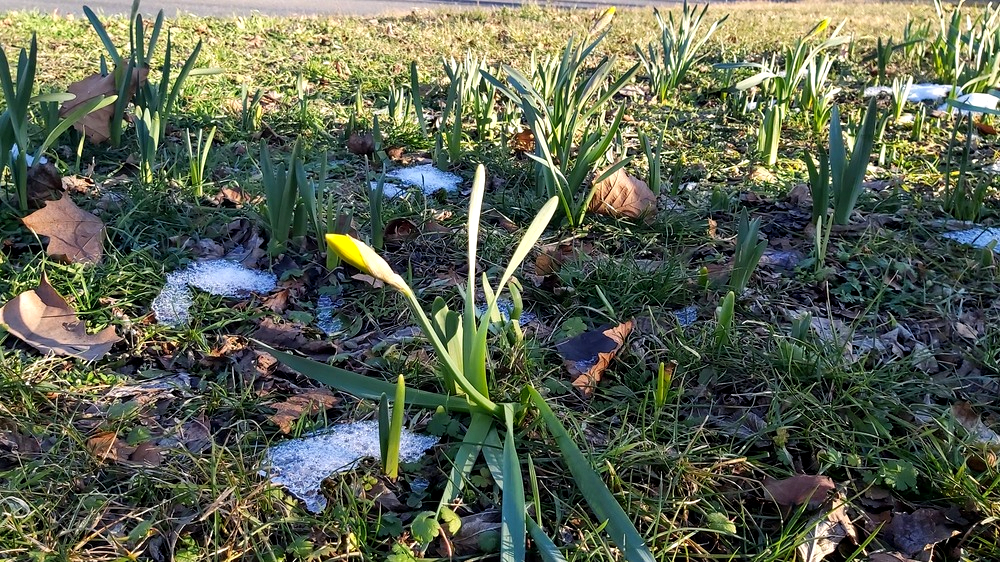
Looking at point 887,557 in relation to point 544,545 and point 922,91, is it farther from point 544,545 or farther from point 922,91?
point 922,91

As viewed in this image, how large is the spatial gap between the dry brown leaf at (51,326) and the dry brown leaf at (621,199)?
4.99 ft

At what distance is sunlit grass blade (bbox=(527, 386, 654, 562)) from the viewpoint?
1213 mm

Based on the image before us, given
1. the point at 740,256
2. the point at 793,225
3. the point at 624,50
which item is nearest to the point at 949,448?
the point at 740,256

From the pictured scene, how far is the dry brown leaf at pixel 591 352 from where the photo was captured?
67.4 inches

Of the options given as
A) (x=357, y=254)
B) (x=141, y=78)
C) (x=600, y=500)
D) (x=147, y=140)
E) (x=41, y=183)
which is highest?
(x=357, y=254)

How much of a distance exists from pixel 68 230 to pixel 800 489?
2.01 m

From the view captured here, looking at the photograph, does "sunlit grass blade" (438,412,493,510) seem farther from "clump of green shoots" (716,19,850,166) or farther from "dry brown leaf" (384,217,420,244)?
"clump of green shoots" (716,19,850,166)

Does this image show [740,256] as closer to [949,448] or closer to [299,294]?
[949,448]

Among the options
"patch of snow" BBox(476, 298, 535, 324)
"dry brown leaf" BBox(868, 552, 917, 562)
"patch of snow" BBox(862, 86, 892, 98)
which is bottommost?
"dry brown leaf" BBox(868, 552, 917, 562)

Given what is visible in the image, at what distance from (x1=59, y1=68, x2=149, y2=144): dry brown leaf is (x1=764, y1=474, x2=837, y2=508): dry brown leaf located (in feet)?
8.09

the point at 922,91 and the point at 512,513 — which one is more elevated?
the point at 922,91

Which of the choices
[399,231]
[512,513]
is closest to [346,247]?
[512,513]

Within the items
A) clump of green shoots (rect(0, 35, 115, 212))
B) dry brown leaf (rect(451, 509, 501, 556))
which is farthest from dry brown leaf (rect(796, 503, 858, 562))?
clump of green shoots (rect(0, 35, 115, 212))

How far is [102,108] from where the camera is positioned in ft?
9.05
